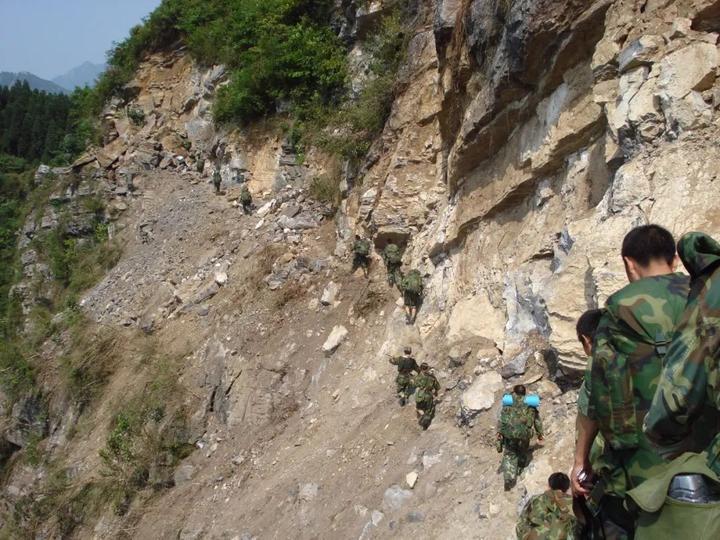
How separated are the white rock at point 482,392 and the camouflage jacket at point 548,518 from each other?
1.92 meters

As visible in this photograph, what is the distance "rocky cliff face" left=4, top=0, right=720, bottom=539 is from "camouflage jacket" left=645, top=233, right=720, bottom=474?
245cm

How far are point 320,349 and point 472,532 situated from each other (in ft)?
14.7

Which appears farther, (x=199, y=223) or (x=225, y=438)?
(x=199, y=223)

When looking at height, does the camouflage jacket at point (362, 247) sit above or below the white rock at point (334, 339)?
above

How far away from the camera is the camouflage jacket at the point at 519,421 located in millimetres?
4273

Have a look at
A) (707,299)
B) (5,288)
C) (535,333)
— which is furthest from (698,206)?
(5,288)

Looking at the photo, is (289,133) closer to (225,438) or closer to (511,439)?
(225,438)

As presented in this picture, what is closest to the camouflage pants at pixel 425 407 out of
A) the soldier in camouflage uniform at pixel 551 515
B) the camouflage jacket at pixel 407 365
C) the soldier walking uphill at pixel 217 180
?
the camouflage jacket at pixel 407 365

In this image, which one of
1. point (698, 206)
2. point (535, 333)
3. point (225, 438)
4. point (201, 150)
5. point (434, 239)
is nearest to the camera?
point (698, 206)

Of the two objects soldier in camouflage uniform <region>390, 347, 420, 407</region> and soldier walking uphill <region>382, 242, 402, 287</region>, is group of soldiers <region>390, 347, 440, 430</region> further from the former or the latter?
soldier walking uphill <region>382, 242, 402, 287</region>

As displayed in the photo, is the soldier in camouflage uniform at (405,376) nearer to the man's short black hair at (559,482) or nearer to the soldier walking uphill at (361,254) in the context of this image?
the soldier walking uphill at (361,254)

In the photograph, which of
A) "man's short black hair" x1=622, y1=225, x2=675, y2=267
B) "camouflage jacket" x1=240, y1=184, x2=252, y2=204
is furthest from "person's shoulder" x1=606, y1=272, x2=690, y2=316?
"camouflage jacket" x1=240, y1=184, x2=252, y2=204

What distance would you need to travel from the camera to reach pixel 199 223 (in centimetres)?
1314

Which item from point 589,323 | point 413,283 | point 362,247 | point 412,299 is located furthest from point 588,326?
point 362,247
